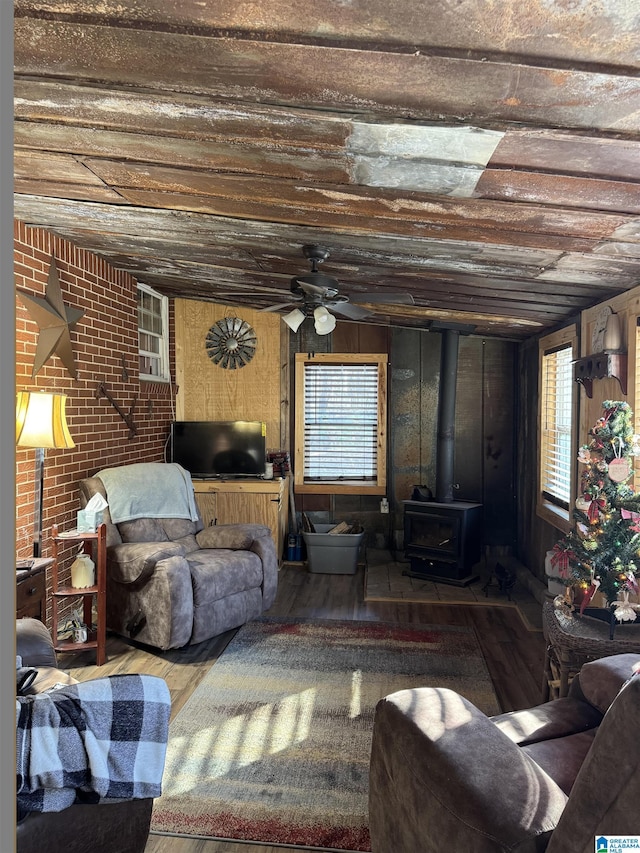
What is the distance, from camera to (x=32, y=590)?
309 centimetres

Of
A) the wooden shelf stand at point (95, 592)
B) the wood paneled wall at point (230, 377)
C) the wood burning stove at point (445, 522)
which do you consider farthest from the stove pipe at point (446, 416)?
the wooden shelf stand at point (95, 592)

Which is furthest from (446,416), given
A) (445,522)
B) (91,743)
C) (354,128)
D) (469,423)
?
(91,743)

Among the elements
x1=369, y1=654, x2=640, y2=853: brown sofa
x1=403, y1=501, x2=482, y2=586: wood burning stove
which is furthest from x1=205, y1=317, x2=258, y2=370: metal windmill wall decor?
x1=369, y1=654, x2=640, y2=853: brown sofa

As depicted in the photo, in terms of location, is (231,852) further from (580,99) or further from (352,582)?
(352,582)

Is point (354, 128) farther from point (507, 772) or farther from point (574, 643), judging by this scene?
point (574, 643)

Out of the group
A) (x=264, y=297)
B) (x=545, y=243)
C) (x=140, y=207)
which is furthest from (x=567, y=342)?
(x=140, y=207)

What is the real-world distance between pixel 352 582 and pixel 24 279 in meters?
3.62

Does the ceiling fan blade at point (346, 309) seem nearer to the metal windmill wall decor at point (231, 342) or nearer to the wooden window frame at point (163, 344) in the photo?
the metal windmill wall decor at point (231, 342)

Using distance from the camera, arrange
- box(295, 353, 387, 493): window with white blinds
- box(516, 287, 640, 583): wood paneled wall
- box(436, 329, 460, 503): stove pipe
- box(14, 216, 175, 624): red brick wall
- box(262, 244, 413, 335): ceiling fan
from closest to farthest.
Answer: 1. box(516, 287, 640, 583): wood paneled wall
2. box(262, 244, 413, 335): ceiling fan
3. box(14, 216, 175, 624): red brick wall
4. box(436, 329, 460, 503): stove pipe
5. box(295, 353, 387, 493): window with white blinds

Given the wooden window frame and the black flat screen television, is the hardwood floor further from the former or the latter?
the wooden window frame

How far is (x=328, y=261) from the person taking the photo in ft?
11.6

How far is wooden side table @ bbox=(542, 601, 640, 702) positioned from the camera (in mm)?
2600

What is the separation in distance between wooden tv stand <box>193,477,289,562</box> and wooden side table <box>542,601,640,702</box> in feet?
10.3

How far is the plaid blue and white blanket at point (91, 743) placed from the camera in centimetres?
145
